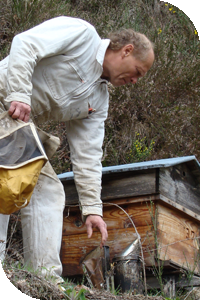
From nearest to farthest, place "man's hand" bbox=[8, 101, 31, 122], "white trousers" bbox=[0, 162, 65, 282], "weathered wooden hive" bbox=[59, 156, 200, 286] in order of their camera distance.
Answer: "man's hand" bbox=[8, 101, 31, 122]
"white trousers" bbox=[0, 162, 65, 282]
"weathered wooden hive" bbox=[59, 156, 200, 286]

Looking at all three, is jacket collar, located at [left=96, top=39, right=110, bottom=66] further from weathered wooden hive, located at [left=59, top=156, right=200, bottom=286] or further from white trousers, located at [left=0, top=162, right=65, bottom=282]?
weathered wooden hive, located at [left=59, top=156, right=200, bottom=286]

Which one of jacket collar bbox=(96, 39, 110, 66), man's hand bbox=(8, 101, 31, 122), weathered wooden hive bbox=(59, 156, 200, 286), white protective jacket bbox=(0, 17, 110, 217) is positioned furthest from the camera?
weathered wooden hive bbox=(59, 156, 200, 286)

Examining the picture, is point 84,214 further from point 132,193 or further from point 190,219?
point 190,219

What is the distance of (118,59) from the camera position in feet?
10.4

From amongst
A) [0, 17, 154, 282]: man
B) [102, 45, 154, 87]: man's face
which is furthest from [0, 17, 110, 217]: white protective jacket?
[102, 45, 154, 87]: man's face

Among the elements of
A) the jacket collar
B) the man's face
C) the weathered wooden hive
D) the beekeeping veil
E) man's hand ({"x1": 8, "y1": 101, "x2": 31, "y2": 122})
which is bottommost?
the weathered wooden hive

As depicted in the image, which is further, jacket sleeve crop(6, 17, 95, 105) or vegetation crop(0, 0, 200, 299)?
vegetation crop(0, 0, 200, 299)

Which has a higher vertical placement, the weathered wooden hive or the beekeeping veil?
the beekeeping veil

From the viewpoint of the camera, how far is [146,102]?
692cm

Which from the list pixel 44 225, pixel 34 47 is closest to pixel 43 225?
pixel 44 225

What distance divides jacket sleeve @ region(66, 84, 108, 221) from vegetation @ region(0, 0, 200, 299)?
190cm

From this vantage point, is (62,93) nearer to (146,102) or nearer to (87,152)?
(87,152)

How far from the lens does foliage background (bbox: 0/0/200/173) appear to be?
6180 millimetres

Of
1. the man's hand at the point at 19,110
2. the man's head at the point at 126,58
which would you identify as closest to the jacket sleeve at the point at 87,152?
the man's head at the point at 126,58
